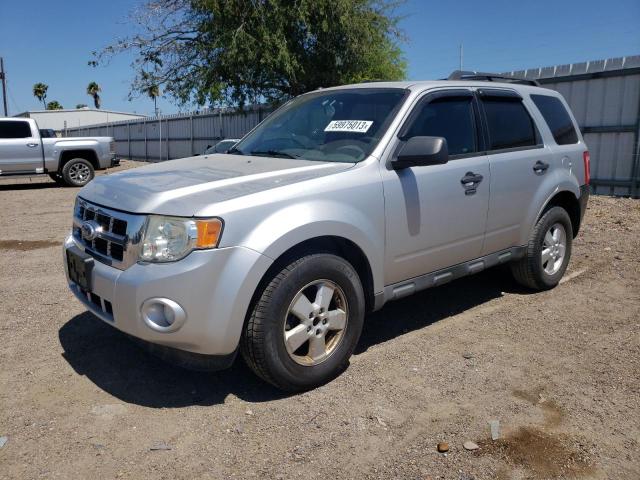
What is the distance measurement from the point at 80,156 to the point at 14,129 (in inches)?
67.8

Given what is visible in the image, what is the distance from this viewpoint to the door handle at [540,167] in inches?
184

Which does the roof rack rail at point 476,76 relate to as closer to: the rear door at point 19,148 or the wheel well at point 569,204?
the wheel well at point 569,204

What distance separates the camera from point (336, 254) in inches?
135

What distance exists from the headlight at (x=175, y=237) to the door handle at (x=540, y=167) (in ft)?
9.89

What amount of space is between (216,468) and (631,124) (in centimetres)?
1074

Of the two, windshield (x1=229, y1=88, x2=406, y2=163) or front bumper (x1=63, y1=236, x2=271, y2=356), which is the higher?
windshield (x1=229, y1=88, x2=406, y2=163)

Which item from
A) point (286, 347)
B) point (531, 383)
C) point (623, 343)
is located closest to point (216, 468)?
point (286, 347)

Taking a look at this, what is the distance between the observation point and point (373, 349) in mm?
3945

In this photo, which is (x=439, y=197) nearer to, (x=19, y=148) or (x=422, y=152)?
(x=422, y=152)

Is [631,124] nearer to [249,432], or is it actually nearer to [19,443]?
[249,432]

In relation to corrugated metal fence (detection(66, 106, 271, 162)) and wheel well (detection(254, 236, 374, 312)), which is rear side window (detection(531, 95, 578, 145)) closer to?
wheel well (detection(254, 236, 374, 312))

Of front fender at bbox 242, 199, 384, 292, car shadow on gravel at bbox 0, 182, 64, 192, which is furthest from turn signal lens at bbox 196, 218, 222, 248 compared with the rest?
car shadow on gravel at bbox 0, 182, 64, 192

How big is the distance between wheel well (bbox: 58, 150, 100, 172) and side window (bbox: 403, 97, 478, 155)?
533 inches

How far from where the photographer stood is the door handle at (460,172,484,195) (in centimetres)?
400
